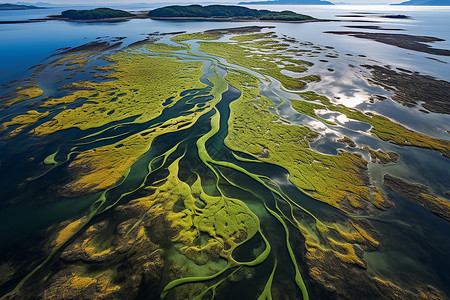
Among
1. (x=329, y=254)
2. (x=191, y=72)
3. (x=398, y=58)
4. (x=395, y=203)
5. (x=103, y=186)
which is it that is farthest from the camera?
(x=398, y=58)

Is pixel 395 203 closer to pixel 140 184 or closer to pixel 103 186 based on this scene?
pixel 140 184

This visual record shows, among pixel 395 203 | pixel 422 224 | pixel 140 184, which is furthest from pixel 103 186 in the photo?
pixel 422 224

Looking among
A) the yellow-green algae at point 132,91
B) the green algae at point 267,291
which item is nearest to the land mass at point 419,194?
the green algae at point 267,291

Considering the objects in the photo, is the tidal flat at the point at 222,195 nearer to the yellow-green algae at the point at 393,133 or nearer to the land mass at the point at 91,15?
the yellow-green algae at the point at 393,133

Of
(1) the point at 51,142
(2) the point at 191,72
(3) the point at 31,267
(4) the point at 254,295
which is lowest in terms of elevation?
(4) the point at 254,295

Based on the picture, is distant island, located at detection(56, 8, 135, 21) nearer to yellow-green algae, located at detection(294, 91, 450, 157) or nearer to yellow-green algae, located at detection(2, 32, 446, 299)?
yellow-green algae, located at detection(2, 32, 446, 299)

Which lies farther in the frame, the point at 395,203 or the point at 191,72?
the point at 191,72

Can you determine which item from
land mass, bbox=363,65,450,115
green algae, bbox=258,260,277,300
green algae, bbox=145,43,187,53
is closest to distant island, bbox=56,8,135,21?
green algae, bbox=145,43,187,53

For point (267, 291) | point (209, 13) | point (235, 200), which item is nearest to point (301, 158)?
point (235, 200)
